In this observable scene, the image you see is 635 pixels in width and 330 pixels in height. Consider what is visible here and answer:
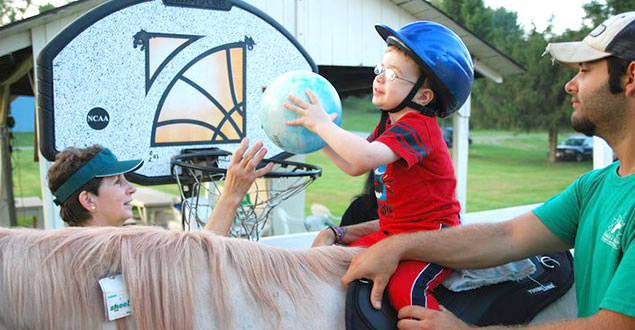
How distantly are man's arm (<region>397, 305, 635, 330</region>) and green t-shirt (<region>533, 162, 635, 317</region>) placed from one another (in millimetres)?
31

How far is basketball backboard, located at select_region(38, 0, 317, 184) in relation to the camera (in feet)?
10.4

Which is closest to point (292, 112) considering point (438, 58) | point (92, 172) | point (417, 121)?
point (417, 121)

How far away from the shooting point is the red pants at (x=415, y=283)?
5.02ft

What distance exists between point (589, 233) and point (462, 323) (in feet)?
1.76

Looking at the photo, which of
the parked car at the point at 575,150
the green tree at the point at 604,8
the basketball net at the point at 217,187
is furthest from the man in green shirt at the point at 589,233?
the parked car at the point at 575,150

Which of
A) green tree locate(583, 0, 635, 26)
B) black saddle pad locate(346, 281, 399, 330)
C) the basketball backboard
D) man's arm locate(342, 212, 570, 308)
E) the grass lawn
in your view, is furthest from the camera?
green tree locate(583, 0, 635, 26)

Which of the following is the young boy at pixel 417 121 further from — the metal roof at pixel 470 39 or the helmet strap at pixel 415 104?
the metal roof at pixel 470 39

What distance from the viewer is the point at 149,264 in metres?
1.21

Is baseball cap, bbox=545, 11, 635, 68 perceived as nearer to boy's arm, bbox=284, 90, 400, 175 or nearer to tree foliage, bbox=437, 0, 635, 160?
boy's arm, bbox=284, 90, 400, 175

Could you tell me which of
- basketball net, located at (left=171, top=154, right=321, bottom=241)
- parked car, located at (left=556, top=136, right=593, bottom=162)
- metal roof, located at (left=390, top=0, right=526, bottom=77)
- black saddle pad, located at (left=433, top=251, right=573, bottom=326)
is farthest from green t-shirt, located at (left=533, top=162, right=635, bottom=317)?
parked car, located at (left=556, top=136, right=593, bottom=162)

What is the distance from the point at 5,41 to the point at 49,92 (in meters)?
1.92

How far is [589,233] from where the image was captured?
157cm

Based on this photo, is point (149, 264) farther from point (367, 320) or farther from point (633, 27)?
point (633, 27)

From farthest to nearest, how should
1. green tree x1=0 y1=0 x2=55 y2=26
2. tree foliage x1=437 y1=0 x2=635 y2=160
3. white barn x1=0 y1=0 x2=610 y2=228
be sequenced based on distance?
green tree x1=0 y1=0 x2=55 y2=26, tree foliage x1=437 y1=0 x2=635 y2=160, white barn x1=0 y1=0 x2=610 y2=228
